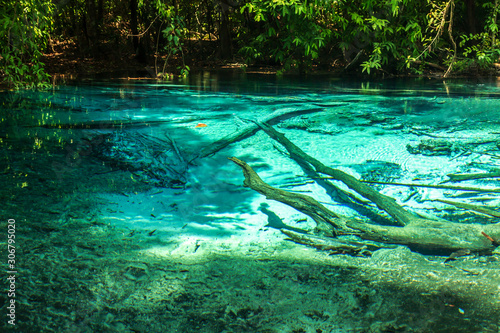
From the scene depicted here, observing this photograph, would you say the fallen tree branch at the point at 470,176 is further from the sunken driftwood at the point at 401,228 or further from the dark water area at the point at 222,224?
the sunken driftwood at the point at 401,228

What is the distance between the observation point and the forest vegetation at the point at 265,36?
6113mm

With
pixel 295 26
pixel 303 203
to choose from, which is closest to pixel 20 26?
pixel 295 26

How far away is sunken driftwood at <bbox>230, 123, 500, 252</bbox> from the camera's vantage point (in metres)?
1.87

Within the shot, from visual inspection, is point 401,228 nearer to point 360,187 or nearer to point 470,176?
point 360,187

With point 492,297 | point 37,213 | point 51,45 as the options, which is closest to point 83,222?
point 37,213

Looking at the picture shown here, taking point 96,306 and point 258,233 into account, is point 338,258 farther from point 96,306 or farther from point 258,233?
point 96,306

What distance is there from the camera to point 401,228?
2020 mm

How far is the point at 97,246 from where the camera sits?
1.84 metres

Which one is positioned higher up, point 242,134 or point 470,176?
point 242,134

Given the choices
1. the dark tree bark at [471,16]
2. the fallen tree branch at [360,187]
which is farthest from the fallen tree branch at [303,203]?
the dark tree bark at [471,16]

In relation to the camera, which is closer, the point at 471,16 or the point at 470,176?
the point at 470,176

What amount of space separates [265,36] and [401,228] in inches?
294

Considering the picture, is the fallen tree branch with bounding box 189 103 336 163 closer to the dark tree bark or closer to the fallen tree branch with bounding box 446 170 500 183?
the fallen tree branch with bounding box 446 170 500 183

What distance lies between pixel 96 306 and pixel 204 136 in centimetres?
246
